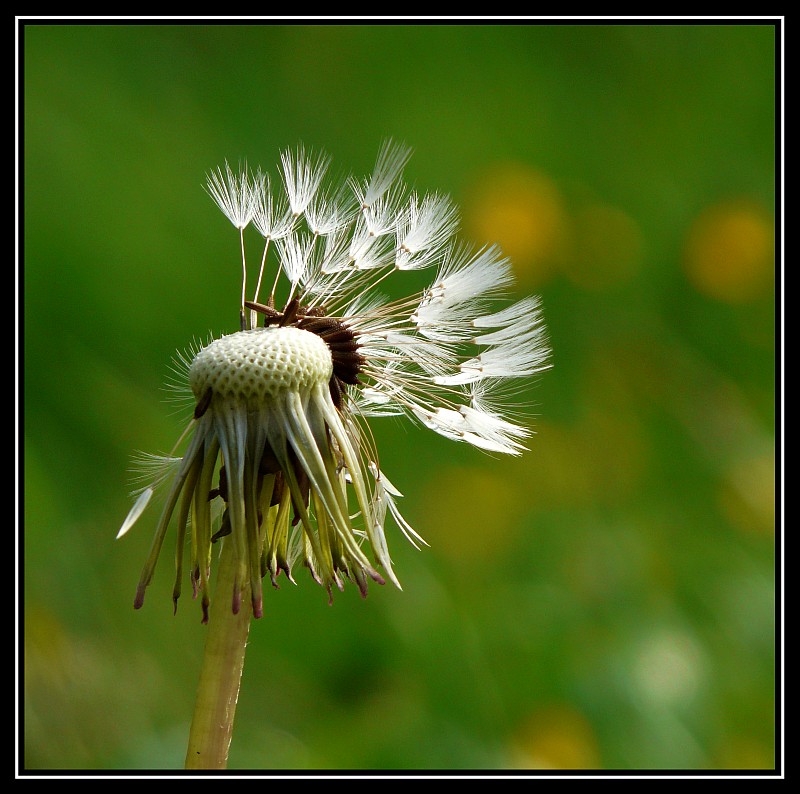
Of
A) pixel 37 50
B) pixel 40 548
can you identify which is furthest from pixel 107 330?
pixel 37 50

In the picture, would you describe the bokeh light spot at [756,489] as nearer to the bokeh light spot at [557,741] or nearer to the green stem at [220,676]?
the bokeh light spot at [557,741]

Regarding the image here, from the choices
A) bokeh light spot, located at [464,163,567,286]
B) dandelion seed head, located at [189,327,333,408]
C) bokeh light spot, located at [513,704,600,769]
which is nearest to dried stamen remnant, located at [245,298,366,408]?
dandelion seed head, located at [189,327,333,408]

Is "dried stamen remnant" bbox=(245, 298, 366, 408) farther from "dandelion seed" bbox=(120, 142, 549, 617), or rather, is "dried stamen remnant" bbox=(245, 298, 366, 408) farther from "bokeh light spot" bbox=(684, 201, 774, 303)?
"bokeh light spot" bbox=(684, 201, 774, 303)

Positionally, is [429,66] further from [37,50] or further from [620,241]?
[37,50]

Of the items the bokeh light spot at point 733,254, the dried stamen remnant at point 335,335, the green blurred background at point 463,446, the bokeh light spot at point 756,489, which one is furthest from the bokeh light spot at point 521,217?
the dried stamen remnant at point 335,335

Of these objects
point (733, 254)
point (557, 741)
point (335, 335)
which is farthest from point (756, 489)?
point (335, 335)

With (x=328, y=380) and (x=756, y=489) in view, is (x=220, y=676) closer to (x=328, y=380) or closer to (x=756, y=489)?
(x=328, y=380)
